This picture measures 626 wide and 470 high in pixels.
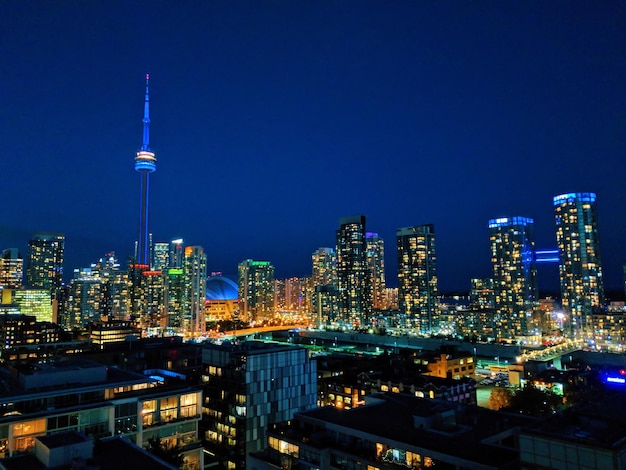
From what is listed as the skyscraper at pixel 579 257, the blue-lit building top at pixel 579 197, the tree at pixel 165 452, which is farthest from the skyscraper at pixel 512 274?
the tree at pixel 165 452

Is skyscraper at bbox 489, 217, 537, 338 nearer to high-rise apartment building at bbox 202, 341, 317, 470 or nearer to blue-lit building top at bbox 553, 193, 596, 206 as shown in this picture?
blue-lit building top at bbox 553, 193, 596, 206

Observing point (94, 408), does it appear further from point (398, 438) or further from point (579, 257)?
point (579, 257)

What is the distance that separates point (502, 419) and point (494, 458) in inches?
345

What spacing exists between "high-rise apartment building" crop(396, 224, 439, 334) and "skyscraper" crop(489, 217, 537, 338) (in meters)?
26.0

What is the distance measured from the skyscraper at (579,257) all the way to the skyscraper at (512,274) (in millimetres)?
11615

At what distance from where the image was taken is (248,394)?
47.0 m

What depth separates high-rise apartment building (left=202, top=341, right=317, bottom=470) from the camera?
46.7m

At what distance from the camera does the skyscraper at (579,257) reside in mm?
144500

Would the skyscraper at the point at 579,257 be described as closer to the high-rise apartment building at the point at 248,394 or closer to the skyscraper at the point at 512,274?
the skyscraper at the point at 512,274

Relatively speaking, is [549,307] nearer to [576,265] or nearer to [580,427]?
[576,265]

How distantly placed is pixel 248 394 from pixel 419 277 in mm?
149474

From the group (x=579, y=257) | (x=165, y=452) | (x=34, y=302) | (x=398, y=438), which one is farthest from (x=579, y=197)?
(x=34, y=302)

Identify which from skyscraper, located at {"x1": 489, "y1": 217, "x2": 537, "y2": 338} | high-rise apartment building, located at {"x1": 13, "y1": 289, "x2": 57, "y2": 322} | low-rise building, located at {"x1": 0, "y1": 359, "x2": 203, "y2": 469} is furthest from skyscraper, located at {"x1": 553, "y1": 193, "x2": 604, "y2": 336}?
high-rise apartment building, located at {"x1": 13, "y1": 289, "x2": 57, "y2": 322}

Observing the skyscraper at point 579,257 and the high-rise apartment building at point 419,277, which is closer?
the skyscraper at point 579,257
